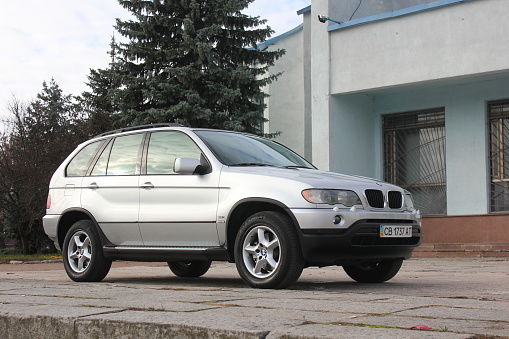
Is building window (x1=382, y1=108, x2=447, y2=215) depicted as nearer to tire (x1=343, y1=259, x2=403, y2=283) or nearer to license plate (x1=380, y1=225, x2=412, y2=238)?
tire (x1=343, y1=259, x2=403, y2=283)

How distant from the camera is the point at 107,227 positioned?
811 cm

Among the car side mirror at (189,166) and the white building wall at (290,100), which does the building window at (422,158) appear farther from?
the car side mirror at (189,166)

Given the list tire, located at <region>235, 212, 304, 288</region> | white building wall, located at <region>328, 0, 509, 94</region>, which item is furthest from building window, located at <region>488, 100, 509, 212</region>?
tire, located at <region>235, 212, 304, 288</region>

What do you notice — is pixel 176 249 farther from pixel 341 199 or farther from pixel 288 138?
pixel 288 138

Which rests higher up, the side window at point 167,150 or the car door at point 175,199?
the side window at point 167,150

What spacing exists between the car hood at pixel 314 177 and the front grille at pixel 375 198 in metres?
0.06

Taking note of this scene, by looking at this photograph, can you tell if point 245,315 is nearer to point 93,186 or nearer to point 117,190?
point 117,190

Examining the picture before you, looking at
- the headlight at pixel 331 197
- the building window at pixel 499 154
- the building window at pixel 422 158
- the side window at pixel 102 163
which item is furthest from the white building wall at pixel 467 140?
the headlight at pixel 331 197

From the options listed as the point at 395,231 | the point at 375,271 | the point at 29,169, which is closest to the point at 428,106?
the point at 375,271

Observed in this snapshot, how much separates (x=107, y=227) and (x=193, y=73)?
1210cm

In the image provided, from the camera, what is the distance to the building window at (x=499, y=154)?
15.9 m

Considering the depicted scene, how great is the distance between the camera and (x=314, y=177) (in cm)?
686

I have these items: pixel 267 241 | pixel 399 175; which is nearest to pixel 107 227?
pixel 267 241

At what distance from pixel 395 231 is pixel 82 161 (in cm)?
403
